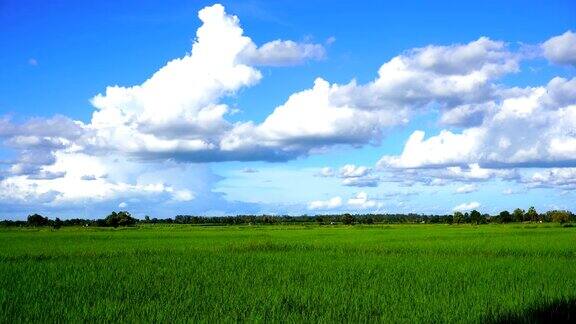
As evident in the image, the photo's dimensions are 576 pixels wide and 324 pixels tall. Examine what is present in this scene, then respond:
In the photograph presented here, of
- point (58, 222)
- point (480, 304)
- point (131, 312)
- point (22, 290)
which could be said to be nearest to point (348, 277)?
point (480, 304)

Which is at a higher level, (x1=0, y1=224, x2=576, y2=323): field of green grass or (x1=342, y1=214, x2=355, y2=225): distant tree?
(x1=342, y1=214, x2=355, y2=225): distant tree

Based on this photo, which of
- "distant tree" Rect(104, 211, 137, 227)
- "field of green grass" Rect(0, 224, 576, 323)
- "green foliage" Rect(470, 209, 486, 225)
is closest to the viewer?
"field of green grass" Rect(0, 224, 576, 323)

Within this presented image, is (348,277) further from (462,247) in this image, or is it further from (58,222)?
(58,222)

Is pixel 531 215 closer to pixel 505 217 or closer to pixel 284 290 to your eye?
pixel 505 217

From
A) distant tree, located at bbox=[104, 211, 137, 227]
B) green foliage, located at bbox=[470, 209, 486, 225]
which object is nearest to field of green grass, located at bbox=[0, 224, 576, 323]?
distant tree, located at bbox=[104, 211, 137, 227]

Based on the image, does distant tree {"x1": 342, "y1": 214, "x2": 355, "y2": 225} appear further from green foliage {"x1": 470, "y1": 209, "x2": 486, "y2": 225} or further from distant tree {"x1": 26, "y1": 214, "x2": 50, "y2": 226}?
Answer: distant tree {"x1": 26, "y1": 214, "x2": 50, "y2": 226}

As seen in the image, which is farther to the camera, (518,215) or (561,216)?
(518,215)

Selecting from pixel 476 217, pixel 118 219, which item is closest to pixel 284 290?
pixel 118 219

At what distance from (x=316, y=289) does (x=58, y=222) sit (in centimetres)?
8722

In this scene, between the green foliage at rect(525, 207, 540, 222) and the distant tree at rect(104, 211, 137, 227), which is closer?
the distant tree at rect(104, 211, 137, 227)

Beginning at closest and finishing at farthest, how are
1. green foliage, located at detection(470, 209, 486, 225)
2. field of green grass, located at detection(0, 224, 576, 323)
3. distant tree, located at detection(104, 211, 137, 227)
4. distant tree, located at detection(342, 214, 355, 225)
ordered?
field of green grass, located at detection(0, 224, 576, 323) → distant tree, located at detection(104, 211, 137, 227) → green foliage, located at detection(470, 209, 486, 225) → distant tree, located at detection(342, 214, 355, 225)

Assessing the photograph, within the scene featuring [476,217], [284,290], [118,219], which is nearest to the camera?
[284,290]

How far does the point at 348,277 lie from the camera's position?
12852 mm

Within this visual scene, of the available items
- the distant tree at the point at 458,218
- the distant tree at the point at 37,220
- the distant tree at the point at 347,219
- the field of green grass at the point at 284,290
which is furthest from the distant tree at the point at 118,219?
the field of green grass at the point at 284,290
